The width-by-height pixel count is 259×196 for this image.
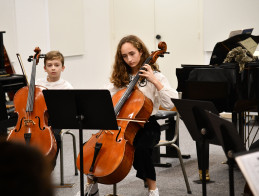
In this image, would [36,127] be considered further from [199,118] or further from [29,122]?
[199,118]

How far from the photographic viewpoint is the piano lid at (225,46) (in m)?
4.21

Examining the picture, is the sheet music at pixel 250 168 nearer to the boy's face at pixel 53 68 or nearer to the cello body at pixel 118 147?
the cello body at pixel 118 147

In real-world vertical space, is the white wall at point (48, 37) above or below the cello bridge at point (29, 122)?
above

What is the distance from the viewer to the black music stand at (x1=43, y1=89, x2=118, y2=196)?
2.37m

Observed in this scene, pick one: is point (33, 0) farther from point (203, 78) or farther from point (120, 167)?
point (120, 167)

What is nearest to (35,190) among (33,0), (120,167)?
(120,167)

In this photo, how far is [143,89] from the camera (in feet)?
10.2

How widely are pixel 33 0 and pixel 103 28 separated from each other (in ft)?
5.63

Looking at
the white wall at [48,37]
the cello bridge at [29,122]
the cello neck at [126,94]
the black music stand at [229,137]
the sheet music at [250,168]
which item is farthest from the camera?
the white wall at [48,37]

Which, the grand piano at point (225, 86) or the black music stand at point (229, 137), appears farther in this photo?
the grand piano at point (225, 86)

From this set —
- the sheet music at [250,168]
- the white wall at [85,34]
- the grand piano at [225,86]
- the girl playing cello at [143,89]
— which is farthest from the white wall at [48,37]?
the sheet music at [250,168]

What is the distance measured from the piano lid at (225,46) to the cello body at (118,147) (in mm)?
1595

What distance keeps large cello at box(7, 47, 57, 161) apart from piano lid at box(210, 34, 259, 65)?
1.89 m

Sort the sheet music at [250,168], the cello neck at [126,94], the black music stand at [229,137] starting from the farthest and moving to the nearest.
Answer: the cello neck at [126,94]
the black music stand at [229,137]
the sheet music at [250,168]
